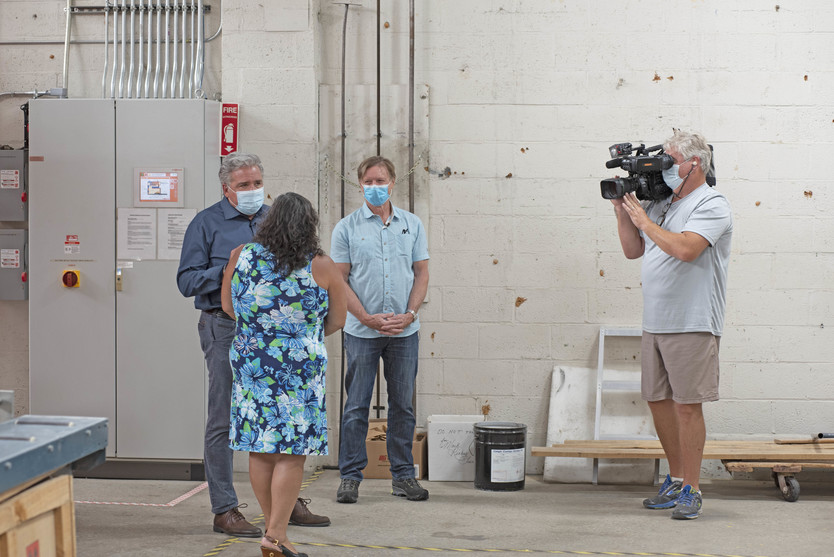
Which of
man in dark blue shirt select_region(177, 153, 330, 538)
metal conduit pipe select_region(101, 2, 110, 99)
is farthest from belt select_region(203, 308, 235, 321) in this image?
metal conduit pipe select_region(101, 2, 110, 99)

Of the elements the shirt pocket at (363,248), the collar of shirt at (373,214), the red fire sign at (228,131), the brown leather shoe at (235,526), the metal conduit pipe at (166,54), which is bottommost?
the brown leather shoe at (235,526)

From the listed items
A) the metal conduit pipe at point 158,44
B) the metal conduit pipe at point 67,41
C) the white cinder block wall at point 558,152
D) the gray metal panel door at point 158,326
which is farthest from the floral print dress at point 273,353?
the metal conduit pipe at point 67,41

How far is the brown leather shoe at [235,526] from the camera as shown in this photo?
3.27 metres

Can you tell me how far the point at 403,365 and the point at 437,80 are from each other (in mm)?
1635

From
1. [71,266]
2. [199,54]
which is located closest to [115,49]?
[199,54]

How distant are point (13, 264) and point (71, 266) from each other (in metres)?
0.42

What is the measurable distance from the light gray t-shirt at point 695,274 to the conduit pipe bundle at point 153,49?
2.66 m

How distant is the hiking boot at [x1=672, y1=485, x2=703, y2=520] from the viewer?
11.6 ft

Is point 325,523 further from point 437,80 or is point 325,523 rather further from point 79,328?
point 437,80

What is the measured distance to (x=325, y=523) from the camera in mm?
3432

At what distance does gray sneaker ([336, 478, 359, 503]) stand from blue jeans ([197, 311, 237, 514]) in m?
0.69

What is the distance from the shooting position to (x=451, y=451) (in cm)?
436

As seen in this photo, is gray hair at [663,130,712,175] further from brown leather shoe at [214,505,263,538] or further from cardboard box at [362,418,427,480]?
brown leather shoe at [214,505,263,538]

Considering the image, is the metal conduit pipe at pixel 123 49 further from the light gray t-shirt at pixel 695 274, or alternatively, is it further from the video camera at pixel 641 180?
the light gray t-shirt at pixel 695 274
